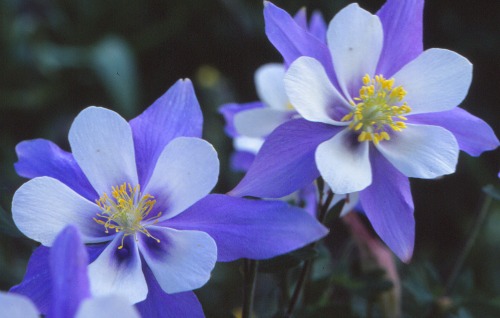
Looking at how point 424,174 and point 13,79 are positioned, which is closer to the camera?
point 424,174

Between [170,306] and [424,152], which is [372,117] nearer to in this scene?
[424,152]

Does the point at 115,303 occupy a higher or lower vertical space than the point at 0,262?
higher

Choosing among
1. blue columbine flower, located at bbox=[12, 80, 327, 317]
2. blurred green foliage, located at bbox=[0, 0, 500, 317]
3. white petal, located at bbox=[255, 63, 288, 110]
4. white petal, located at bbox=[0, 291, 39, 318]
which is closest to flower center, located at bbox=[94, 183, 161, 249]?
blue columbine flower, located at bbox=[12, 80, 327, 317]

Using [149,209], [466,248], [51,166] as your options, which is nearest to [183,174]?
[149,209]

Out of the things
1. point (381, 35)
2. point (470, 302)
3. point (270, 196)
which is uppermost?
point (381, 35)

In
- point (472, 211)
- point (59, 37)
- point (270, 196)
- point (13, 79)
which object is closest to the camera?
point (270, 196)

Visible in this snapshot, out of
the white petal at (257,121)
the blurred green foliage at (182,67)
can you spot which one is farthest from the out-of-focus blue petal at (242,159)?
the blurred green foliage at (182,67)

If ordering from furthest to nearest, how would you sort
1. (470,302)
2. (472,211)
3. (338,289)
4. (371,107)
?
1. (472,211)
2. (338,289)
3. (470,302)
4. (371,107)

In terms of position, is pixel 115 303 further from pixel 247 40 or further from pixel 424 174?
pixel 247 40

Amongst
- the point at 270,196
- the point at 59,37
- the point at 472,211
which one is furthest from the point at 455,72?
the point at 59,37
